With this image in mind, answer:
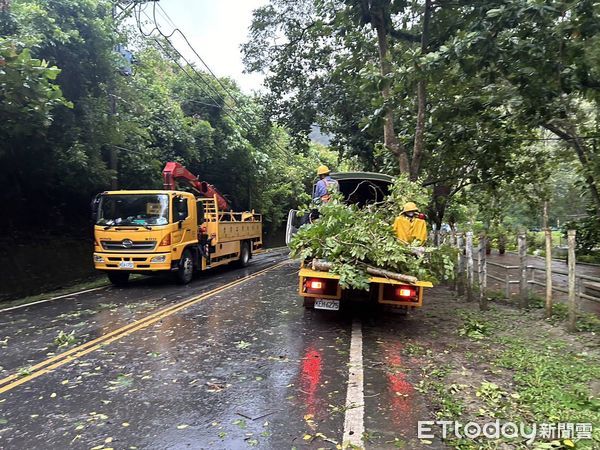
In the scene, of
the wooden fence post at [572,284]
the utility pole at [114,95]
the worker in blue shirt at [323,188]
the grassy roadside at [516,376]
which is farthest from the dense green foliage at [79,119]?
the wooden fence post at [572,284]

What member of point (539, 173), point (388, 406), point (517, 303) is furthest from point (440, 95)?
point (388, 406)

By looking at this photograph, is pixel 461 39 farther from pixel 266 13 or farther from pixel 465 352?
pixel 266 13

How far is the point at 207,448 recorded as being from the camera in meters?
3.46

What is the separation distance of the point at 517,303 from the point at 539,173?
10325 millimetres

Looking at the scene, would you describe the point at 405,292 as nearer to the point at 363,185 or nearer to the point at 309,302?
the point at 309,302

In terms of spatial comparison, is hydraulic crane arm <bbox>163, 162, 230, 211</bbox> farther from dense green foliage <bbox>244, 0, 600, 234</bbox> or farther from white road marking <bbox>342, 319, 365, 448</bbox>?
white road marking <bbox>342, 319, 365, 448</bbox>

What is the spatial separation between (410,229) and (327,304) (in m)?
1.88

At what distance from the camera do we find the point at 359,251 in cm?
682

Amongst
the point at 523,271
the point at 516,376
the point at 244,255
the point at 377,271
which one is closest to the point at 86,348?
the point at 377,271

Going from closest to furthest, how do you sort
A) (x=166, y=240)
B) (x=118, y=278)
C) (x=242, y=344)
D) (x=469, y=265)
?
1. (x=242, y=344)
2. (x=469, y=265)
3. (x=166, y=240)
4. (x=118, y=278)

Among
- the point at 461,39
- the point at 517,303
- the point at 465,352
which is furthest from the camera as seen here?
the point at 517,303

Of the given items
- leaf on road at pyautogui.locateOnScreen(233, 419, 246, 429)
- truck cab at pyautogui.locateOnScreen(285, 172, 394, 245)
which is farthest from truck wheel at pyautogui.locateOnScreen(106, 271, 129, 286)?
leaf on road at pyautogui.locateOnScreen(233, 419, 246, 429)

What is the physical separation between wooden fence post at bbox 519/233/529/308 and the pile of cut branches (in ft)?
5.39

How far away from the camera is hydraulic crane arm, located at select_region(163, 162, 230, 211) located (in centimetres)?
1302
